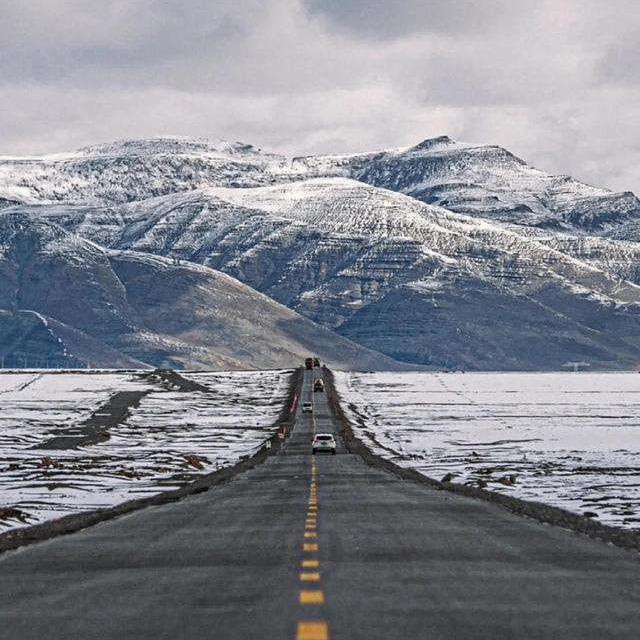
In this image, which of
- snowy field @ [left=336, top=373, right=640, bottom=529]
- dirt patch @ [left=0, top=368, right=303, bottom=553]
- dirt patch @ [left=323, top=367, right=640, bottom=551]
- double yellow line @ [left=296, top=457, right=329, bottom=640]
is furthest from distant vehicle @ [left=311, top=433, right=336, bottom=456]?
double yellow line @ [left=296, top=457, right=329, bottom=640]

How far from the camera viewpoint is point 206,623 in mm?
14398

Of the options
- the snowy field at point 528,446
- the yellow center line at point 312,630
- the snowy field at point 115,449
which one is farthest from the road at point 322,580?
the snowy field at point 115,449

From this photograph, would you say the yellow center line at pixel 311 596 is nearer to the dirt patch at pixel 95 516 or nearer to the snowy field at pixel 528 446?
the dirt patch at pixel 95 516

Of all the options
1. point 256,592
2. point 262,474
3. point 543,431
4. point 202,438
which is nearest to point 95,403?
point 202,438

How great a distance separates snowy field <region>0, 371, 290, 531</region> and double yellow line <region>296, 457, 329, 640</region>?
12.6 metres

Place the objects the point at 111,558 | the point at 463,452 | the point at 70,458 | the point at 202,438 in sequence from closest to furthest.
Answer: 1. the point at 111,558
2. the point at 70,458
3. the point at 463,452
4. the point at 202,438

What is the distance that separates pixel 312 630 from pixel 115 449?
8634cm

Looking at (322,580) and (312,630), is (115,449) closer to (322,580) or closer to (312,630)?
(322,580)

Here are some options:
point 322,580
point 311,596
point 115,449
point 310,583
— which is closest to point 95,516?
point 322,580

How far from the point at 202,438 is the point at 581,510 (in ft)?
258

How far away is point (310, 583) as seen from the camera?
17703mm

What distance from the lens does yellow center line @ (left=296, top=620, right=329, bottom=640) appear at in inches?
513

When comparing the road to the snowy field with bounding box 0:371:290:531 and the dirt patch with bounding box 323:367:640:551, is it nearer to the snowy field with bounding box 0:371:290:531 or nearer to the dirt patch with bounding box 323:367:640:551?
the dirt patch with bounding box 323:367:640:551

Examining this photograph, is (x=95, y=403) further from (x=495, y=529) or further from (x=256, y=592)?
(x=256, y=592)
